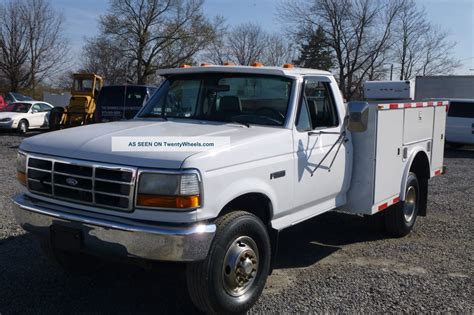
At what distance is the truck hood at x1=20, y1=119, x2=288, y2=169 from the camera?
349 cm

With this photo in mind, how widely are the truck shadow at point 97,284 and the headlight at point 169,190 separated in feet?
1.83

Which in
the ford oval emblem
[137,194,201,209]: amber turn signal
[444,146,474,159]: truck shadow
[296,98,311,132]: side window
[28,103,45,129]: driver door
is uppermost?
[296,98,311,132]: side window

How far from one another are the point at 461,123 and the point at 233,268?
1569 centimetres

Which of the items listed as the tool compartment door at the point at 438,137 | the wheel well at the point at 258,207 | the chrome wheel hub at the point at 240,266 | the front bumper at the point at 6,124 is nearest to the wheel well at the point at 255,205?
the wheel well at the point at 258,207

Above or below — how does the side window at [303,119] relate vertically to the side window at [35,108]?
above

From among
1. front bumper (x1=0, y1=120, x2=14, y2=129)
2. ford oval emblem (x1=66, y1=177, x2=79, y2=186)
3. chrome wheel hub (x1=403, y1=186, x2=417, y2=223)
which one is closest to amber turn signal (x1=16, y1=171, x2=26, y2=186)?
ford oval emblem (x1=66, y1=177, x2=79, y2=186)

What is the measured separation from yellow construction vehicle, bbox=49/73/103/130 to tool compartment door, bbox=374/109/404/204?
560 inches

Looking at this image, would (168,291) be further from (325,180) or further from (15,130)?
(15,130)

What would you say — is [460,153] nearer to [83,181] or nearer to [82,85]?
[82,85]

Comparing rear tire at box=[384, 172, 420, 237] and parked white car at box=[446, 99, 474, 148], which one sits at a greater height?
parked white car at box=[446, 99, 474, 148]

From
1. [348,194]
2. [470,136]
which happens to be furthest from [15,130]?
[348,194]

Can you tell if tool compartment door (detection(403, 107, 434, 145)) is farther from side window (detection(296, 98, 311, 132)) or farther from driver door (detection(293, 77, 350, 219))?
side window (detection(296, 98, 311, 132))

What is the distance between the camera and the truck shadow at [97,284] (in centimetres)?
413

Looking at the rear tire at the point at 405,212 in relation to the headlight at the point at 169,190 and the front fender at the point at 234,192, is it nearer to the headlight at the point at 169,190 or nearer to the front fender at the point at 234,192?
the front fender at the point at 234,192
